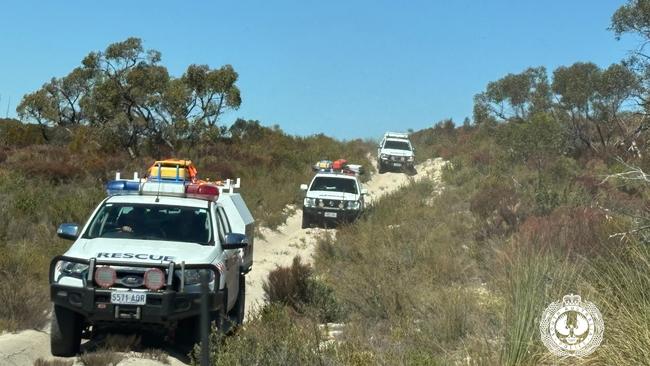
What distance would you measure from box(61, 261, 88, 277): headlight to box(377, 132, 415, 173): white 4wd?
28.8 meters

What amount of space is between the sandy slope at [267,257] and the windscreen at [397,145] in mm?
1473

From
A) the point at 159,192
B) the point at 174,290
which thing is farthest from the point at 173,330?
the point at 159,192

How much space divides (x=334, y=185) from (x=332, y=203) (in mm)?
1016

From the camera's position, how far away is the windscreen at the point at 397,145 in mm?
35750

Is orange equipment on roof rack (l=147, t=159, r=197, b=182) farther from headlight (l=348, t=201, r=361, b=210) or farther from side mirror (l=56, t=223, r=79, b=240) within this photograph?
headlight (l=348, t=201, r=361, b=210)

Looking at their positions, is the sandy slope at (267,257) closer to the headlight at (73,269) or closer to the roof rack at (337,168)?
the headlight at (73,269)

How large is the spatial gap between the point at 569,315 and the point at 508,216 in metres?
9.20

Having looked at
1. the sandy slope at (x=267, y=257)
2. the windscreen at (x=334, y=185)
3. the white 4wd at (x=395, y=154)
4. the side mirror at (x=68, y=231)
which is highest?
the white 4wd at (x=395, y=154)

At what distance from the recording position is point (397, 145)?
118 ft

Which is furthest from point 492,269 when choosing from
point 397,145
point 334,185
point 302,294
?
point 397,145

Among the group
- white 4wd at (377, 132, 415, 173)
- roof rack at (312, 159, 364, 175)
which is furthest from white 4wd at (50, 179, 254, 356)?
white 4wd at (377, 132, 415, 173)

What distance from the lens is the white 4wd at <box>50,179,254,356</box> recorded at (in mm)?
6449

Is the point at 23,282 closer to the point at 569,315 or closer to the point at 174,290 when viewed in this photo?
the point at 174,290

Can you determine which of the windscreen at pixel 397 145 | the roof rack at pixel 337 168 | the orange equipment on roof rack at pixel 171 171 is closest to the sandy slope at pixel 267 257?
the windscreen at pixel 397 145
